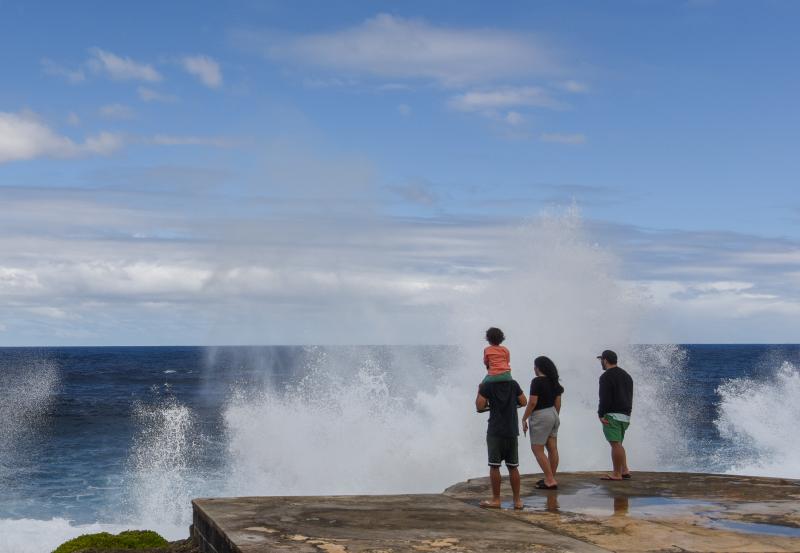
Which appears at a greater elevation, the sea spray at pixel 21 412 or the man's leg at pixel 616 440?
the man's leg at pixel 616 440

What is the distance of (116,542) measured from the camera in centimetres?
870

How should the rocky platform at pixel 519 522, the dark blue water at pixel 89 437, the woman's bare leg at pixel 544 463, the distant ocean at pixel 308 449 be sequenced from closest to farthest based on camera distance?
the rocky platform at pixel 519 522 < the woman's bare leg at pixel 544 463 < the distant ocean at pixel 308 449 < the dark blue water at pixel 89 437

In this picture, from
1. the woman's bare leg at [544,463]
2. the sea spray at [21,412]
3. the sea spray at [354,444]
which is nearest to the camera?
the woman's bare leg at [544,463]

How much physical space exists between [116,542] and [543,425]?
4539mm

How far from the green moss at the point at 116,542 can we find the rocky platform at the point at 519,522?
68.4 inches

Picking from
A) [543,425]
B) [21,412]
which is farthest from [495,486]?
[21,412]

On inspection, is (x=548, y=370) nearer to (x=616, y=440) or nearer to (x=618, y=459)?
(x=616, y=440)

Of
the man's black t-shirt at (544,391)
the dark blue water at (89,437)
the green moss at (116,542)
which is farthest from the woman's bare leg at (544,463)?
the dark blue water at (89,437)

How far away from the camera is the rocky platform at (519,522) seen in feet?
19.0

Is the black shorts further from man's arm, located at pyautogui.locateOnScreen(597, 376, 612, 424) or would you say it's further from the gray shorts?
man's arm, located at pyautogui.locateOnScreen(597, 376, 612, 424)

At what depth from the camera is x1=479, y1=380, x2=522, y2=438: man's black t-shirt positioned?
7.58 m

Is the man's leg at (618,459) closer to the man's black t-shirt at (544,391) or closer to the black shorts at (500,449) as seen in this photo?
the man's black t-shirt at (544,391)

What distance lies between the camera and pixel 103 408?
45844 mm

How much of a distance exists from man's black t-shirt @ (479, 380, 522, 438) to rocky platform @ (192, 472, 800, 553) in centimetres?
70
